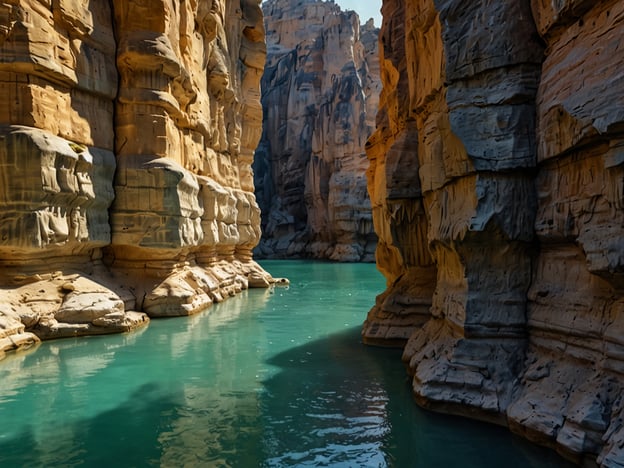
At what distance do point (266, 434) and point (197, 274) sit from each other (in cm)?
1199

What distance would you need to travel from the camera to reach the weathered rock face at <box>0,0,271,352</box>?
34.4 ft

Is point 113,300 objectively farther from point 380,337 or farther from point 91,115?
point 380,337

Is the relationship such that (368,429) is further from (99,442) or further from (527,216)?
(527,216)

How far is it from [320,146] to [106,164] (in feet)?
113

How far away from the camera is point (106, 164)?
1305 centimetres

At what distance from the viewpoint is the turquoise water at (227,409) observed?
16.9 ft

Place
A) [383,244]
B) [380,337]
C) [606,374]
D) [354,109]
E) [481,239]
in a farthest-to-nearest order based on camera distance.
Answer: [354,109]
[383,244]
[380,337]
[481,239]
[606,374]

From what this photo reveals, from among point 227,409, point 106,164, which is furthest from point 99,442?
point 106,164

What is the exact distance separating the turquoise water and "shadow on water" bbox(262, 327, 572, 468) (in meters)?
0.02

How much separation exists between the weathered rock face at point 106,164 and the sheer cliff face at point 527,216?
8.02 metres

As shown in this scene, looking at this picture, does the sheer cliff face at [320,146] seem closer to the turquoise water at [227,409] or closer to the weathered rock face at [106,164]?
the weathered rock face at [106,164]

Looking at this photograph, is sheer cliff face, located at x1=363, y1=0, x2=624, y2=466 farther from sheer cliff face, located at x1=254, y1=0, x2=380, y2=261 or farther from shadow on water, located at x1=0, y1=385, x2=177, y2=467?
sheer cliff face, located at x1=254, y1=0, x2=380, y2=261

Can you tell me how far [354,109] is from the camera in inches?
1746

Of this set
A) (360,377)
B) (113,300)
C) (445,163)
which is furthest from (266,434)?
(113,300)
